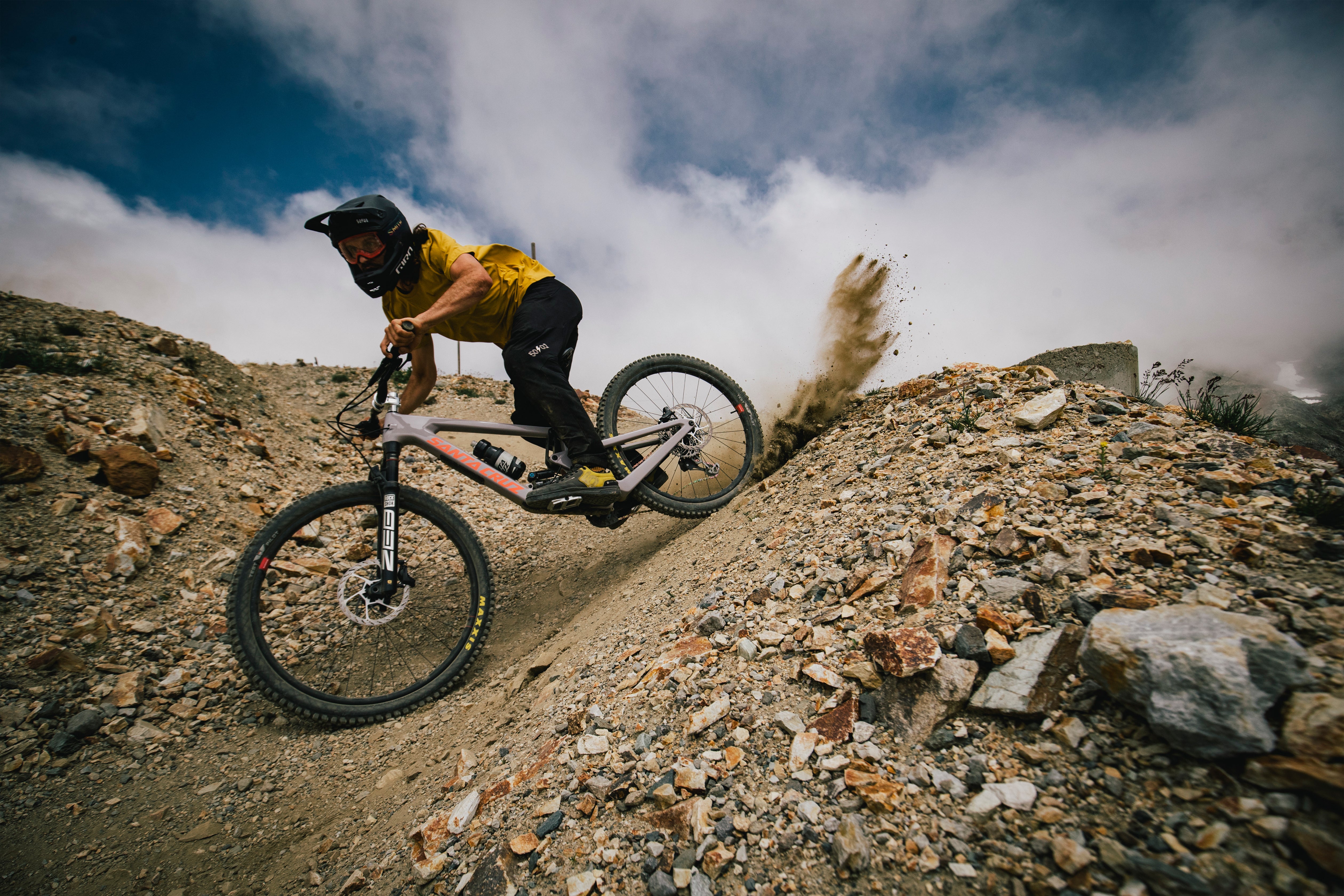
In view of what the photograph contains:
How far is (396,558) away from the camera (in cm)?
316

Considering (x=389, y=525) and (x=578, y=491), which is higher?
(x=578, y=491)

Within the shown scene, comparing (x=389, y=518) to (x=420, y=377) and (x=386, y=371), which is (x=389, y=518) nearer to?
(x=386, y=371)

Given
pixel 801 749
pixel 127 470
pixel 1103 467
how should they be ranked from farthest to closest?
pixel 127 470, pixel 1103 467, pixel 801 749

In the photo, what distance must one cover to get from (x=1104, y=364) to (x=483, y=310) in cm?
814

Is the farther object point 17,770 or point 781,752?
point 17,770

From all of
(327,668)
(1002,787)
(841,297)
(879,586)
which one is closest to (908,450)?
(879,586)

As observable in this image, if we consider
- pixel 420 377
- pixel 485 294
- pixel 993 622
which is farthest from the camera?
pixel 420 377

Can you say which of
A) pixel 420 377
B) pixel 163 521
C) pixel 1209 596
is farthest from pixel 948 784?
pixel 163 521

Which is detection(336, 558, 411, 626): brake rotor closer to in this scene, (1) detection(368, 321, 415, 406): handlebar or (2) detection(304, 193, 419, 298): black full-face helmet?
(1) detection(368, 321, 415, 406): handlebar

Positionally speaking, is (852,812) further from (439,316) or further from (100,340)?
(100,340)

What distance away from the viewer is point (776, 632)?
7.15 ft

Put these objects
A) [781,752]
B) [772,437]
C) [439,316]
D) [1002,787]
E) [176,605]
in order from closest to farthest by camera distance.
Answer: [1002,787] < [781,752] < [439,316] < [176,605] < [772,437]

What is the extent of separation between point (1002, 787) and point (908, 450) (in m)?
2.47

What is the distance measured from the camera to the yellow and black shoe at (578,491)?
359cm
